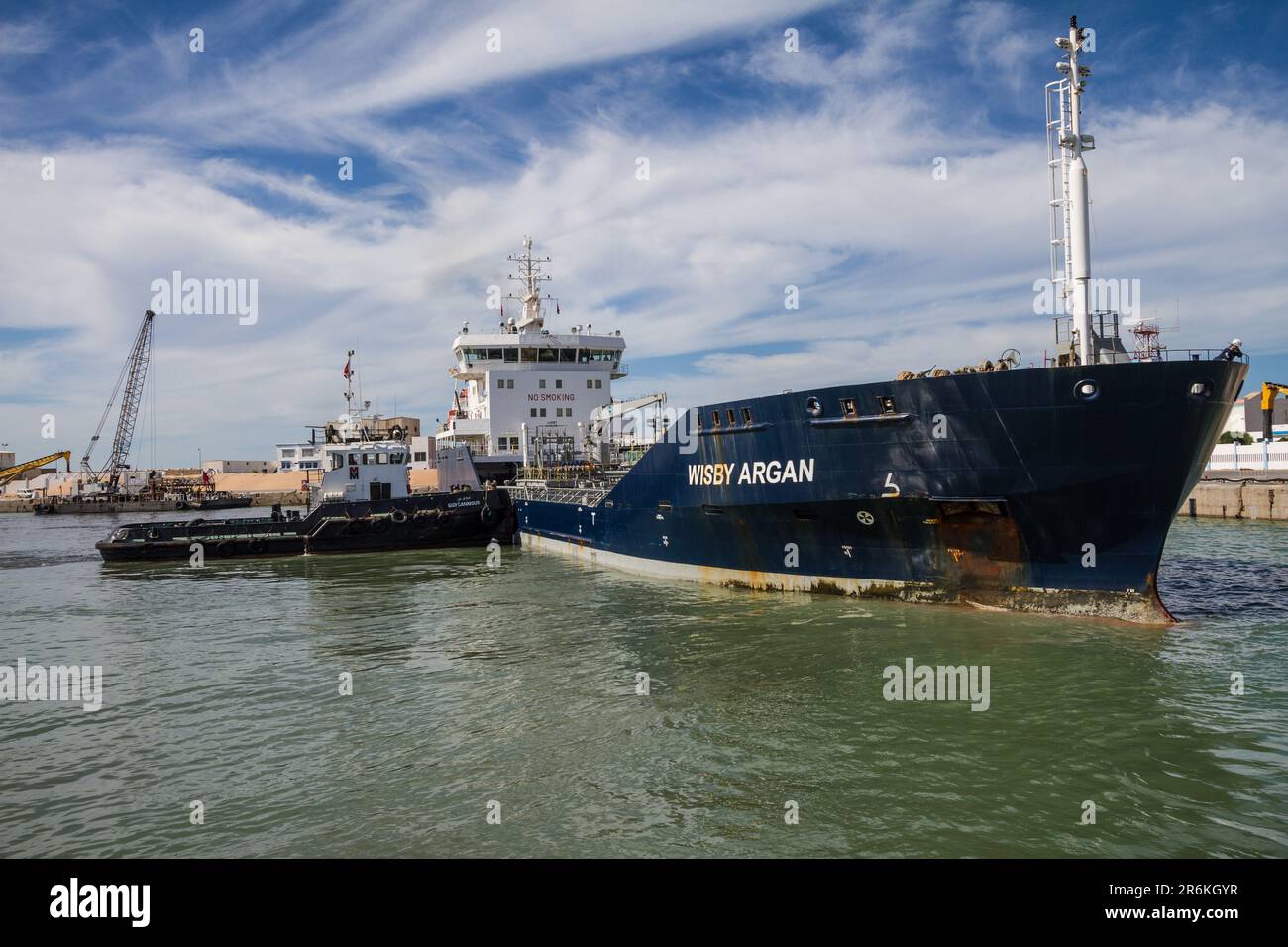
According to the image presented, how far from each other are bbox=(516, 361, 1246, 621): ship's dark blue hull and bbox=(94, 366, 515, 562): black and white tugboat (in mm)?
16057

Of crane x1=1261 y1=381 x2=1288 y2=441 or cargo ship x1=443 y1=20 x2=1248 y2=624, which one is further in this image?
crane x1=1261 y1=381 x2=1288 y2=441

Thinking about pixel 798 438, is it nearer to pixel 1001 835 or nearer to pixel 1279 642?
pixel 1279 642

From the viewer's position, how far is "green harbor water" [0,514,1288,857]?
20.6 ft

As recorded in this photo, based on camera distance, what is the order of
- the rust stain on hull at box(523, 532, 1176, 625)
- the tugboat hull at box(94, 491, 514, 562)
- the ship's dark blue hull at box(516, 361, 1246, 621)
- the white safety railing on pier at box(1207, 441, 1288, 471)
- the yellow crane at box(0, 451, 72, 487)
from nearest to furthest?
the ship's dark blue hull at box(516, 361, 1246, 621) → the rust stain on hull at box(523, 532, 1176, 625) → the tugboat hull at box(94, 491, 514, 562) → the white safety railing on pier at box(1207, 441, 1288, 471) → the yellow crane at box(0, 451, 72, 487)

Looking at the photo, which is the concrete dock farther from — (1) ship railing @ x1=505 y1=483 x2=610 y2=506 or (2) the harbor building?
(2) the harbor building

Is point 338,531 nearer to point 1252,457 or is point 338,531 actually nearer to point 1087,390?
point 1087,390

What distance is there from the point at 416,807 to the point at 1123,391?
37.4 feet

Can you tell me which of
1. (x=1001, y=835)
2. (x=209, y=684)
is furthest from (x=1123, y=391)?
(x=209, y=684)

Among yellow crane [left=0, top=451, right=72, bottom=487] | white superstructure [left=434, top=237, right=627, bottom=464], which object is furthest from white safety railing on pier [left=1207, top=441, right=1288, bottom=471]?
yellow crane [left=0, top=451, right=72, bottom=487]

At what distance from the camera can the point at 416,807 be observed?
22.2ft

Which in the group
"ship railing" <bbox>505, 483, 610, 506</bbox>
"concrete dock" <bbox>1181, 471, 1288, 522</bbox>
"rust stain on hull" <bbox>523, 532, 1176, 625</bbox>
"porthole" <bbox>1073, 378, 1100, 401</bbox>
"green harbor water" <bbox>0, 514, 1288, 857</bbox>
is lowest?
"green harbor water" <bbox>0, 514, 1288, 857</bbox>

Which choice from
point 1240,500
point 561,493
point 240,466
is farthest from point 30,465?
point 1240,500
